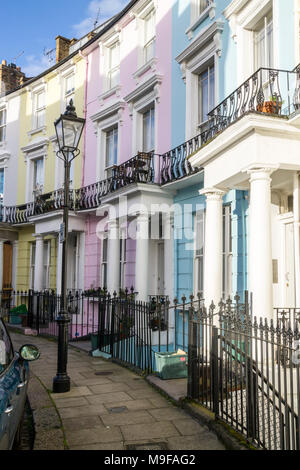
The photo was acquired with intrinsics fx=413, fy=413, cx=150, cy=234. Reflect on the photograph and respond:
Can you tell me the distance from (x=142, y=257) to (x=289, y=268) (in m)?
4.06

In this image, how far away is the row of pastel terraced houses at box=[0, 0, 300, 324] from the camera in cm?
683

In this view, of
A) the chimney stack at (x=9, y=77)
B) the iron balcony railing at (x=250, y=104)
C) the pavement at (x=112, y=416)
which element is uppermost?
the chimney stack at (x=9, y=77)

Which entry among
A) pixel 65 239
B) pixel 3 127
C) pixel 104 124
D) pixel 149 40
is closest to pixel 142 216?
pixel 65 239

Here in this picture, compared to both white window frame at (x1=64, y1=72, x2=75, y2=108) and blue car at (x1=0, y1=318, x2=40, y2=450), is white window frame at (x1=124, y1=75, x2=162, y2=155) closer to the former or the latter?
white window frame at (x1=64, y1=72, x2=75, y2=108)

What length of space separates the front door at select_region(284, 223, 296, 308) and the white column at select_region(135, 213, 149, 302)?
154 inches

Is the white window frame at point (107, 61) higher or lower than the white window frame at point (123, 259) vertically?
higher

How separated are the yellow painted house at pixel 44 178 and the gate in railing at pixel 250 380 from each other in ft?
32.5

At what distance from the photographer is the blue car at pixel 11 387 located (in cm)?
283

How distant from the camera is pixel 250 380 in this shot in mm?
4168

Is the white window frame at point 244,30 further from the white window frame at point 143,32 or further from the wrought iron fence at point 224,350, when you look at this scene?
the wrought iron fence at point 224,350

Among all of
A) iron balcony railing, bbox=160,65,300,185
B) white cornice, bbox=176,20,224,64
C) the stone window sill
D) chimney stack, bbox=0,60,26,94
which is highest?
chimney stack, bbox=0,60,26,94

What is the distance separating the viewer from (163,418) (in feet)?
17.1

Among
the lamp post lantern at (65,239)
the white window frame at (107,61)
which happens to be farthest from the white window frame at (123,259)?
the lamp post lantern at (65,239)

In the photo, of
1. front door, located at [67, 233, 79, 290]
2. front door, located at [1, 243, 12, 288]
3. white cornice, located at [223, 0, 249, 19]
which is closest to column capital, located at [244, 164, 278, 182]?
white cornice, located at [223, 0, 249, 19]
